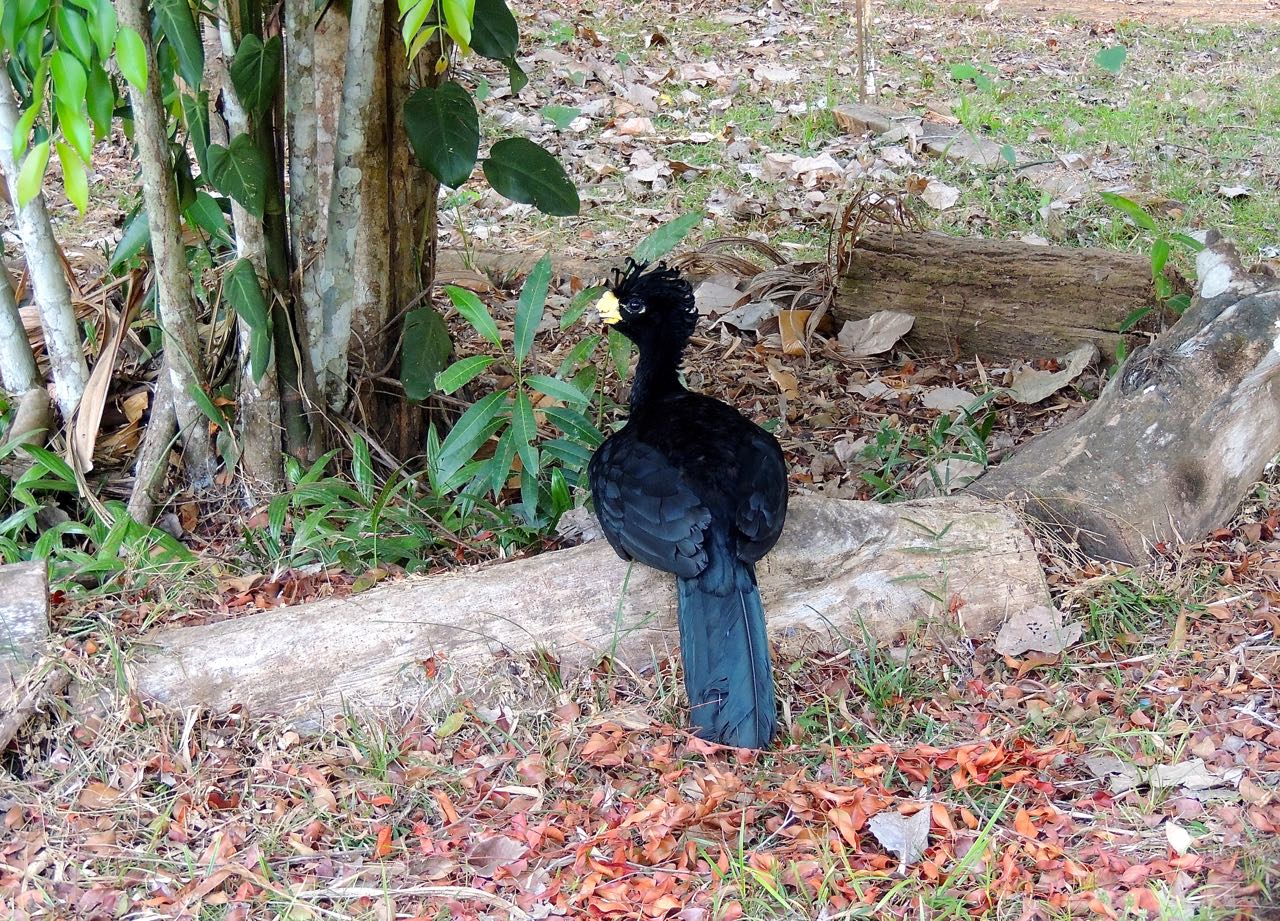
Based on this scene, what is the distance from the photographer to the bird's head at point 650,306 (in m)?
3.46

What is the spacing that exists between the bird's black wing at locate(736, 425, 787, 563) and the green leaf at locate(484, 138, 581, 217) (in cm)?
97

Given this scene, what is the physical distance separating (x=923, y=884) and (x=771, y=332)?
2.86 m

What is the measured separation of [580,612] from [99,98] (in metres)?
1.55

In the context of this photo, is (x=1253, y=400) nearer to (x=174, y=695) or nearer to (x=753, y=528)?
(x=753, y=528)

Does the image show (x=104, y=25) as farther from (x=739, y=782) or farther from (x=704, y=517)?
(x=739, y=782)

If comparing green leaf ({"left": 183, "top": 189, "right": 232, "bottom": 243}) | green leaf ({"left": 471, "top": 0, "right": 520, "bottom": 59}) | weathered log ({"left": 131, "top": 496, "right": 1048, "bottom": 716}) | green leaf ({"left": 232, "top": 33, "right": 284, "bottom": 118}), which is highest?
green leaf ({"left": 471, "top": 0, "right": 520, "bottom": 59})

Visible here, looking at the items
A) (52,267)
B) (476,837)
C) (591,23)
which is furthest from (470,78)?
(476,837)

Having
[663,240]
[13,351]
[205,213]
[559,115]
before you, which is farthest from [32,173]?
[559,115]

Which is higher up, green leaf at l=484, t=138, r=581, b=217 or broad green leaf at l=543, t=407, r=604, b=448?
green leaf at l=484, t=138, r=581, b=217

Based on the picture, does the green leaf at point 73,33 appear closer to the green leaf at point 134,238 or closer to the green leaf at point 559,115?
the green leaf at point 134,238

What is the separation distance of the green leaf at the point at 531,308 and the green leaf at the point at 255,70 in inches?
35.1

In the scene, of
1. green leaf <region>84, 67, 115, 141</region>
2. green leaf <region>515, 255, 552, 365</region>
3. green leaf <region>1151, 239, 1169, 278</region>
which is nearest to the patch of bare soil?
green leaf <region>1151, 239, 1169, 278</region>

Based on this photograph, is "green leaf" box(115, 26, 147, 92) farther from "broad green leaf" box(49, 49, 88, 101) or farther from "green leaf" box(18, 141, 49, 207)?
"green leaf" box(18, 141, 49, 207)

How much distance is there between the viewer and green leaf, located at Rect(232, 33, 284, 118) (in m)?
3.04
